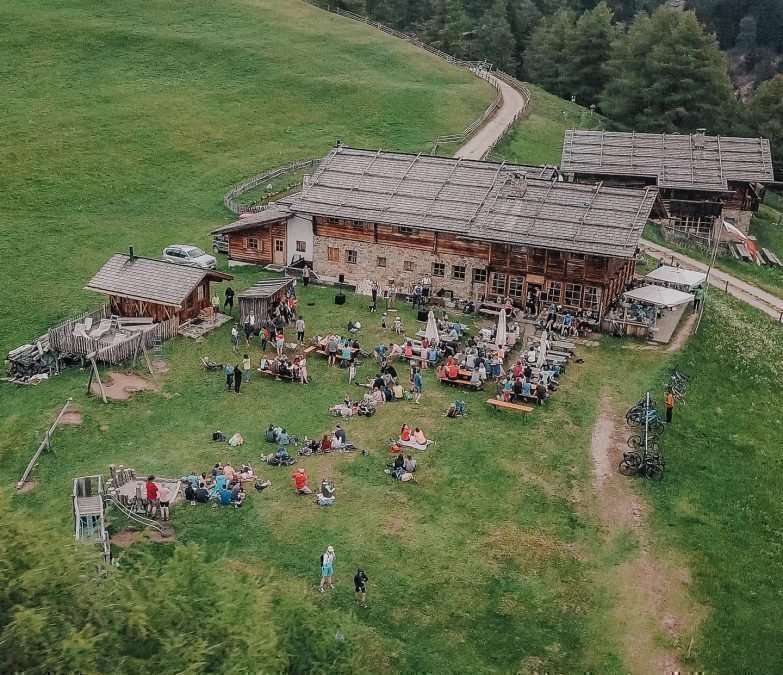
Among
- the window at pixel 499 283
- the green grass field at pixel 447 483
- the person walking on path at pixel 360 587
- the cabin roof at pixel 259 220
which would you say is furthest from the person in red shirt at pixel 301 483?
the cabin roof at pixel 259 220

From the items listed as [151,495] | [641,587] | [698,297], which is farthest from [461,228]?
[641,587]

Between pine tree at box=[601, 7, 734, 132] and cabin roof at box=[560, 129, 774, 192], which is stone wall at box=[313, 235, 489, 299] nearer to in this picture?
cabin roof at box=[560, 129, 774, 192]

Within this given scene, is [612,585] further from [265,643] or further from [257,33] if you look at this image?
[257,33]

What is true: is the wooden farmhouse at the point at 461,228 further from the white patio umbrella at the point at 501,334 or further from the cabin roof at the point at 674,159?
the cabin roof at the point at 674,159

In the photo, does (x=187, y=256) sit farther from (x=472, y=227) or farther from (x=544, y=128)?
(x=544, y=128)

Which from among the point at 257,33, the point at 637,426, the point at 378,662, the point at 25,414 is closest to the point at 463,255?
the point at 637,426
